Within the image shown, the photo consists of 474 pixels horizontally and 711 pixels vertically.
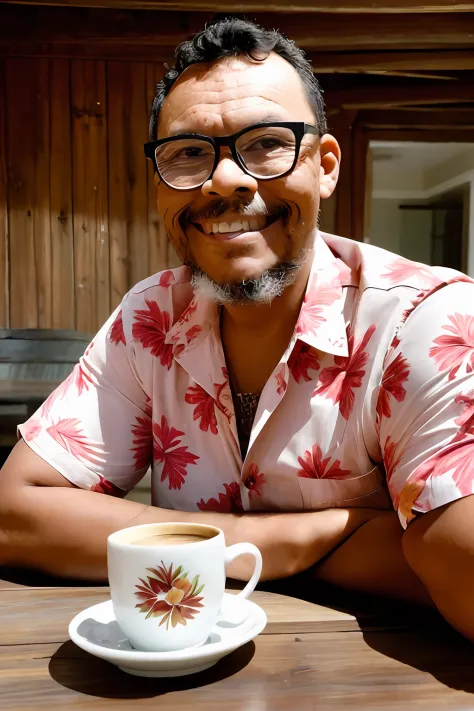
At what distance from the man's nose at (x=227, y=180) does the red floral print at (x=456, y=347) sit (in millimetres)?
366

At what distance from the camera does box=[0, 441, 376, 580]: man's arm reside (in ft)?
3.10

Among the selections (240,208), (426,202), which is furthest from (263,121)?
(426,202)

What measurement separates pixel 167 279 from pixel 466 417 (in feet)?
2.36

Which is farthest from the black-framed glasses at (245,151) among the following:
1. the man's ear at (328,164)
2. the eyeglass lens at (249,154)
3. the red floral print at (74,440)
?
the red floral print at (74,440)

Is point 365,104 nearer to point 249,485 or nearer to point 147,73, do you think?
point 147,73

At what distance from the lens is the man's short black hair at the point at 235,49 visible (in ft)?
3.60

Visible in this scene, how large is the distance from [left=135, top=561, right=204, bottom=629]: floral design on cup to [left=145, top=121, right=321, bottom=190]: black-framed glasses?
0.63m

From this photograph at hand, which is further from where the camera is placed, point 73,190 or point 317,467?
point 73,190

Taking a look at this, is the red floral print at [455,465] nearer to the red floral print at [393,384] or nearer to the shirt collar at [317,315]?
the red floral print at [393,384]

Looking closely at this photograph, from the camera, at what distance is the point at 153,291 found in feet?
4.46

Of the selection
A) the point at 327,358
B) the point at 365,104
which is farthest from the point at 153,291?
the point at 365,104

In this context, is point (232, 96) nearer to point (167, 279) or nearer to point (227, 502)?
point (167, 279)

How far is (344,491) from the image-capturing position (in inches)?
43.0

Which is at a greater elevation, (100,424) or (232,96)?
(232,96)
